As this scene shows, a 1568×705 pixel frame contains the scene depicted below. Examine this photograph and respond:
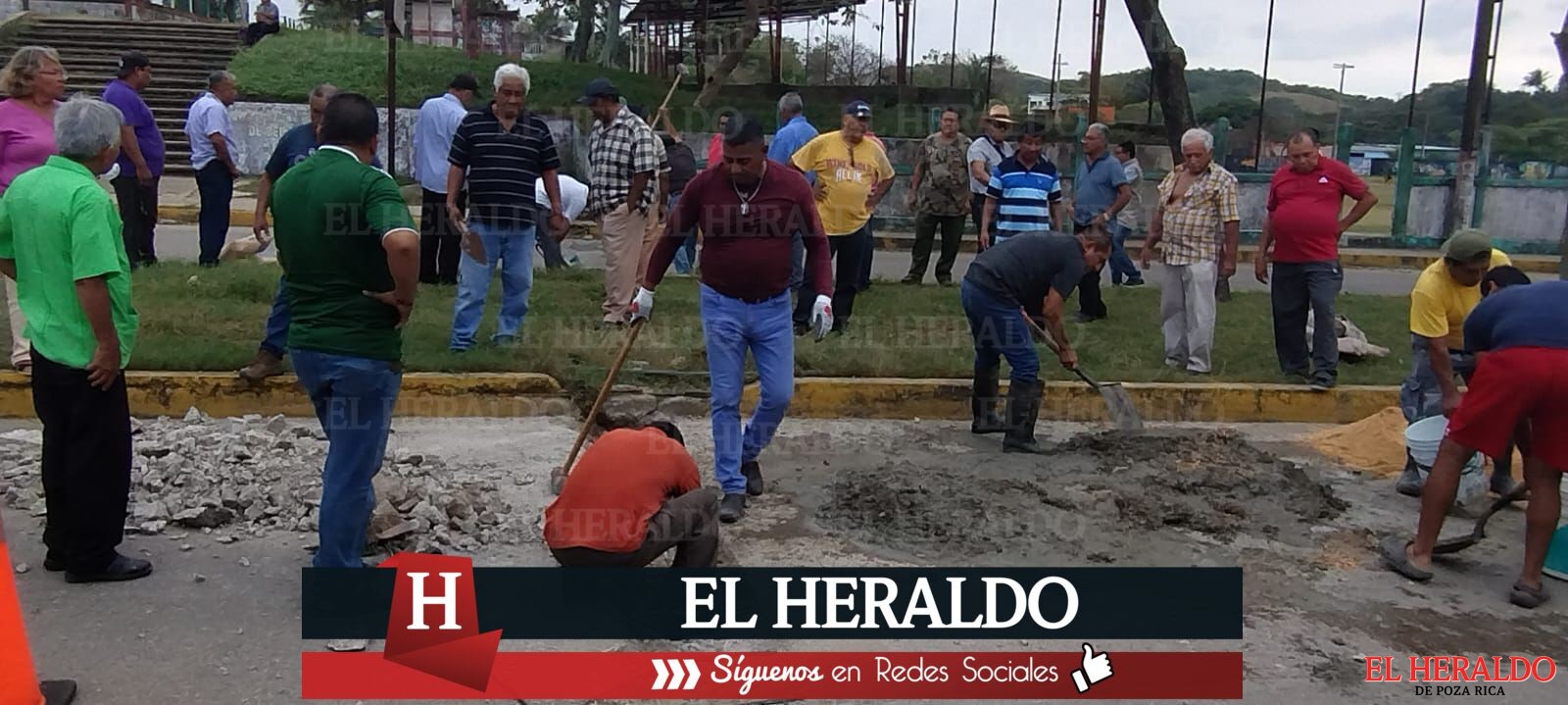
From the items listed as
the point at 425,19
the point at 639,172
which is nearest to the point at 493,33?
the point at 425,19

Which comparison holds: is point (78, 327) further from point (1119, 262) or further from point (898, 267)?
point (898, 267)

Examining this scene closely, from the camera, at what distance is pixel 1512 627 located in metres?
4.60

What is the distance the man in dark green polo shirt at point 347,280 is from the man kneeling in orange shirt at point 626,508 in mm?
760

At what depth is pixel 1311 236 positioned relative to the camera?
7762 millimetres

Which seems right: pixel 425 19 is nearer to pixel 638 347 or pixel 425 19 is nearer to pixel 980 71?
pixel 980 71

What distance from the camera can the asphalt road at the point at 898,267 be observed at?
1320 centimetres

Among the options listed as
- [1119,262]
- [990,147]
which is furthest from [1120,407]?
[1119,262]

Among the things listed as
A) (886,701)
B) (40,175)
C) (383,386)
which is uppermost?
(40,175)

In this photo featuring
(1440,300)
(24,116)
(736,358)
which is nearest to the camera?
(736,358)

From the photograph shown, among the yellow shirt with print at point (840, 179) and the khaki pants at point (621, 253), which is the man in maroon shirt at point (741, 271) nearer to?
the khaki pants at point (621, 253)

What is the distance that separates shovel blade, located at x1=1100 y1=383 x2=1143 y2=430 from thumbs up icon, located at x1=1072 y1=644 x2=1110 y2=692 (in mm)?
3222

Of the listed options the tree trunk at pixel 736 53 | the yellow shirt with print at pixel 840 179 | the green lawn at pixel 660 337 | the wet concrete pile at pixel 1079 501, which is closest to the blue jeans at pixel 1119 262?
the green lawn at pixel 660 337

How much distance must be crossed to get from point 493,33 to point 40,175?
34776 mm

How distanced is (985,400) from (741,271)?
2360 mm
